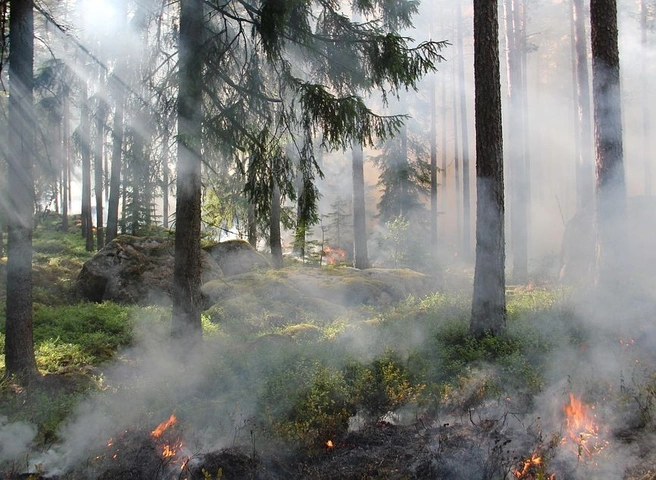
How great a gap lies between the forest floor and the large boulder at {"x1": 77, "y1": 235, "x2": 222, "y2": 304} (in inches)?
129

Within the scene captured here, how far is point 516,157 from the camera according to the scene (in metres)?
19.9

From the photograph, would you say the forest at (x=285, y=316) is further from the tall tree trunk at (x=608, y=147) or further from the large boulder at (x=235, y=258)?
the large boulder at (x=235, y=258)

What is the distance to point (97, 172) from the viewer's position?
940 inches

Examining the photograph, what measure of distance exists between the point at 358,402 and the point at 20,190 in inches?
251

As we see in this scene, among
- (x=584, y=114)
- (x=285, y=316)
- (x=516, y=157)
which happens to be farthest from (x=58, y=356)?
(x=584, y=114)

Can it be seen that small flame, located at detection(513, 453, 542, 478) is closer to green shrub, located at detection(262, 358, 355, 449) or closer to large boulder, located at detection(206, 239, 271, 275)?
green shrub, located at detection(262, 358, 355, 449)

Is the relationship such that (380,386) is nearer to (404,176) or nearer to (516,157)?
(516,157)

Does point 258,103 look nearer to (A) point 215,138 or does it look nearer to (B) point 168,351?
(A) point 215,138

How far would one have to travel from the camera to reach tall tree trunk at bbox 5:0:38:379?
7340 millimetres

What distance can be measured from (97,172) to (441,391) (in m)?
22.7

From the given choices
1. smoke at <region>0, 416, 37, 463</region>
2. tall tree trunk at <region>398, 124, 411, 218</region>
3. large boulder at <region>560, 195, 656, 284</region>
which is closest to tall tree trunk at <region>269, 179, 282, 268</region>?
large boulder at <region>560, 195, 656, 284</region>

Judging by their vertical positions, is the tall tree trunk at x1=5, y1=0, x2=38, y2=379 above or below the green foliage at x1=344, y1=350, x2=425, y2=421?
above

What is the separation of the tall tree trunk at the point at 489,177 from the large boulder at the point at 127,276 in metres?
7.92

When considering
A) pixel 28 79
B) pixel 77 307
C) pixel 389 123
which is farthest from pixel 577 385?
pixel 77 307
